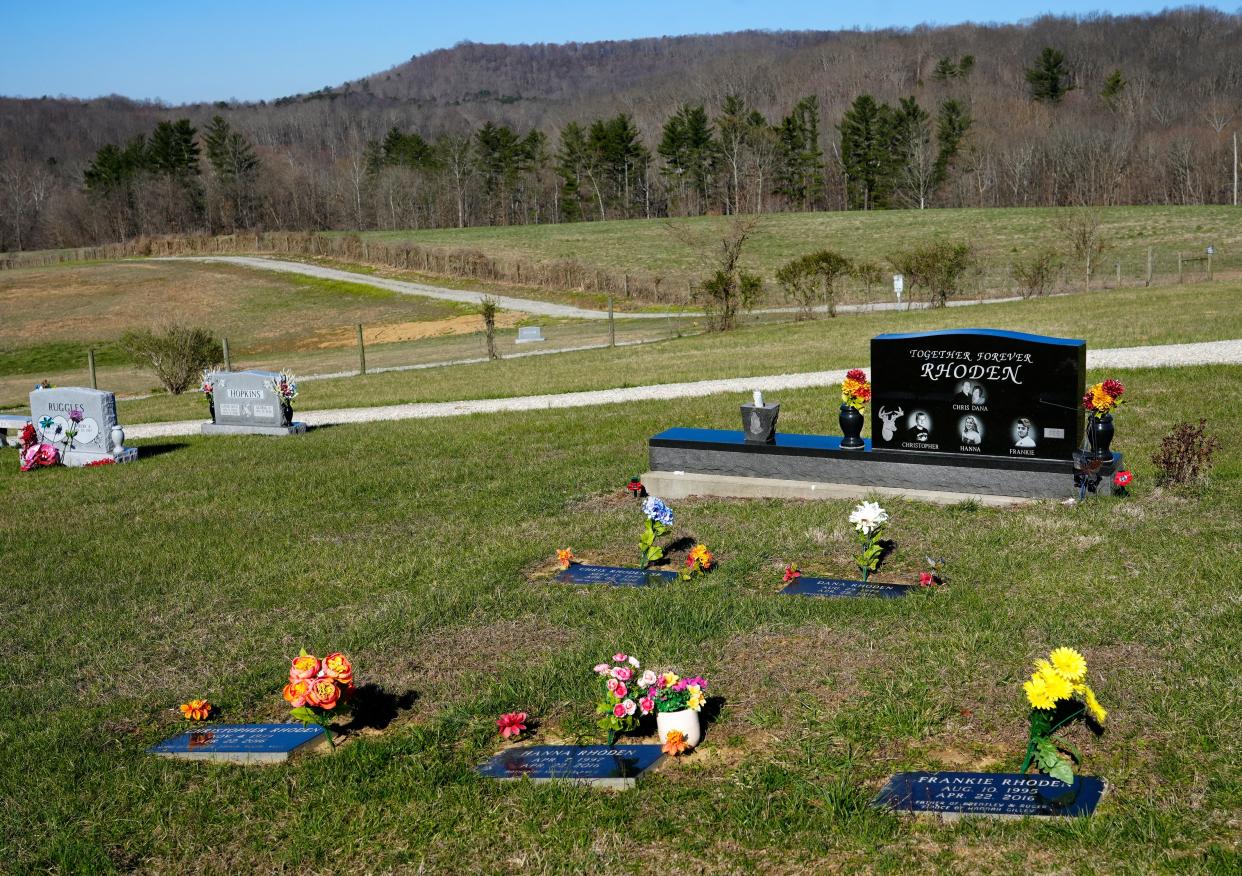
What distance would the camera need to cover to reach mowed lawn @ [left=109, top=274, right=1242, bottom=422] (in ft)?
63.1

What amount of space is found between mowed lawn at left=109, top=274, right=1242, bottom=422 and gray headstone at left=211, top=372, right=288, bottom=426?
3588mm

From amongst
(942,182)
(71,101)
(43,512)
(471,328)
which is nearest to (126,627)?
(43,512)

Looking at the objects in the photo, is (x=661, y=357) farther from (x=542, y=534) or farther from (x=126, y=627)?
(x=126, y=627)

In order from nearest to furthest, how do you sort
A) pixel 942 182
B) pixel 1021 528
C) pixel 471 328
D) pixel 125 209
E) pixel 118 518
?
pixel 1021 528 → pixel 118 518 → pixel 471 328 → pixel 942 182 → pixel 125 209

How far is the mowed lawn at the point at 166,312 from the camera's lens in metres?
41.8

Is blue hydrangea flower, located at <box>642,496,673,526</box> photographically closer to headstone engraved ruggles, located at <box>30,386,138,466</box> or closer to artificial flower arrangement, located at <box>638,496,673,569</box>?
artificial flower arrangement, located at <box>638,496,673,569</box>

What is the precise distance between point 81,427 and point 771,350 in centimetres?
1315

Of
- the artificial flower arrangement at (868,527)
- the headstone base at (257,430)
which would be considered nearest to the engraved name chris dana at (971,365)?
the artificial flower arrangement at (868,527)

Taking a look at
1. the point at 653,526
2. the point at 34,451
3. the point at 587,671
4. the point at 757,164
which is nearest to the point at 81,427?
the point at 34,451

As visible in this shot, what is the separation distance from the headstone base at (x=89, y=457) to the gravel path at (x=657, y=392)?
2.76 metres

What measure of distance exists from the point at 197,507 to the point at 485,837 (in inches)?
290

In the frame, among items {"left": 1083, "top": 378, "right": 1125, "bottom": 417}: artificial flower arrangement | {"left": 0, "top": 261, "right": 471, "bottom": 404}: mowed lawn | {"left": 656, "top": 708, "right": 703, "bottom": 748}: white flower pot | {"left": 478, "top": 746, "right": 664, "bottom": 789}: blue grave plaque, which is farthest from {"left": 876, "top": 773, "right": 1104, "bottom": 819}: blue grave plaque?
{"left": 0, "top": 261, "right": 471, "bottom": 404}: mowed lawn

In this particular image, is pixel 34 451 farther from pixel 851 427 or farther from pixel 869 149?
pixel 869 149

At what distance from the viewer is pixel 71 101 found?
192 meters
